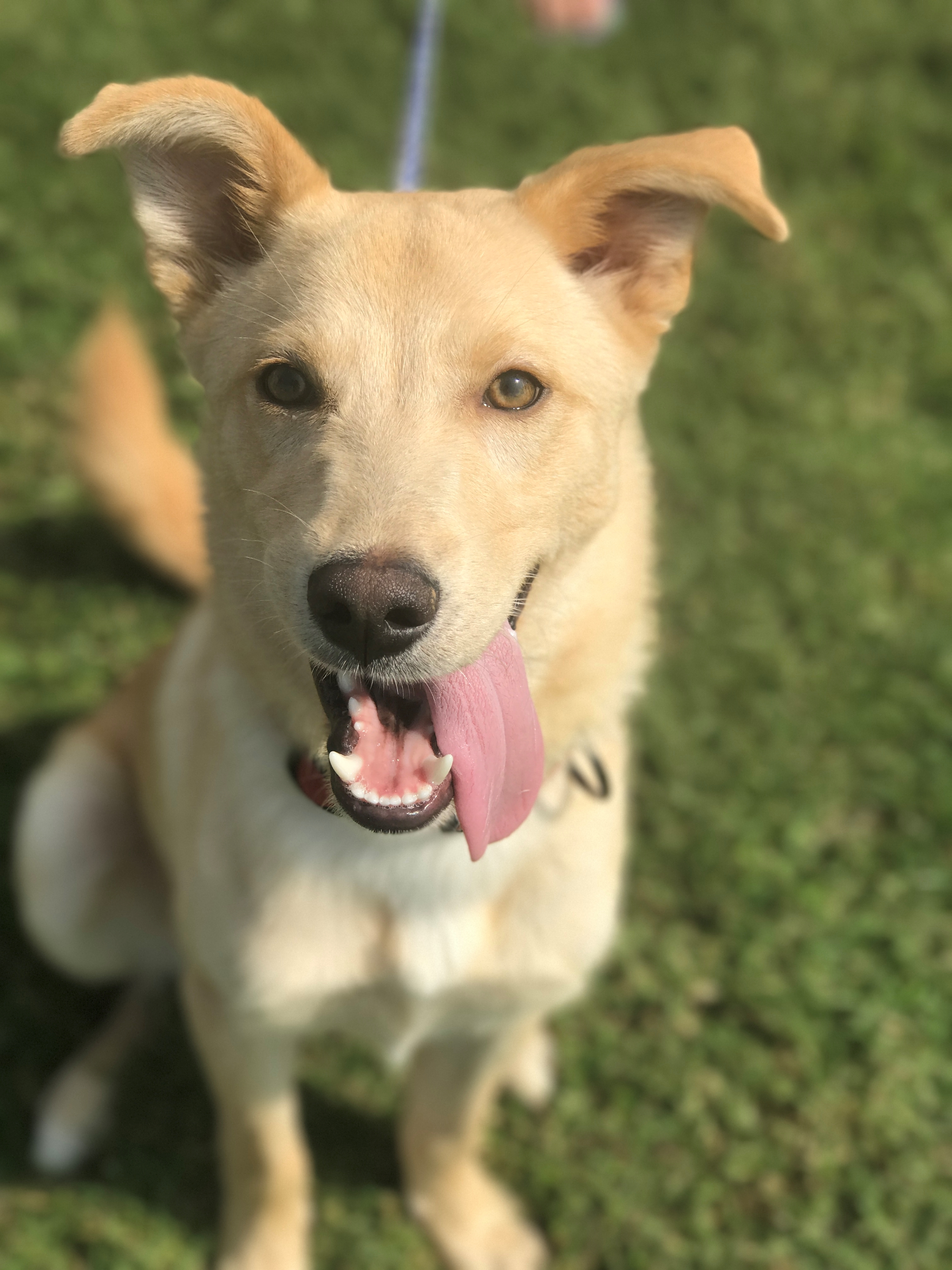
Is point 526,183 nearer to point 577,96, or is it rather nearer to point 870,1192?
point 870,1192

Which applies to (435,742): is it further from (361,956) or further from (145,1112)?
(145,1112)

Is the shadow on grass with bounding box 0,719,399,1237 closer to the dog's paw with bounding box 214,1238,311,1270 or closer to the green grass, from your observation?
the green grass

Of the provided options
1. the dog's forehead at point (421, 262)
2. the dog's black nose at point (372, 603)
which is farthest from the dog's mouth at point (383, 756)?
the dog's forehead at point (421, 262)

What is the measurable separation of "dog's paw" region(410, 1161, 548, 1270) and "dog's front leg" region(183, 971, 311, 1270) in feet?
1.31

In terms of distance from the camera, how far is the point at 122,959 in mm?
3516

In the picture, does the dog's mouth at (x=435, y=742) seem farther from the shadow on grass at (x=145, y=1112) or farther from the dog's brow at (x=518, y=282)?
the shadow on grass at (x=145, y=1112)

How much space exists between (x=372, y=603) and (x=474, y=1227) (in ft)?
8.08

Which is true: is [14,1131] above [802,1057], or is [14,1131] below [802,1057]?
below

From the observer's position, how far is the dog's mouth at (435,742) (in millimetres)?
2006

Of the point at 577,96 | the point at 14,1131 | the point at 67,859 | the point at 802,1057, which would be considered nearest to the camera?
the point at 67,859

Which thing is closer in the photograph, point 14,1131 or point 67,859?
point 67,859

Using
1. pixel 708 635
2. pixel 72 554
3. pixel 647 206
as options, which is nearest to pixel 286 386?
pixel 647 206

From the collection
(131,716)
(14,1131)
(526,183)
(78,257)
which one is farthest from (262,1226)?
(78,257)

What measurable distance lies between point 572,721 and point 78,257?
4.08m
